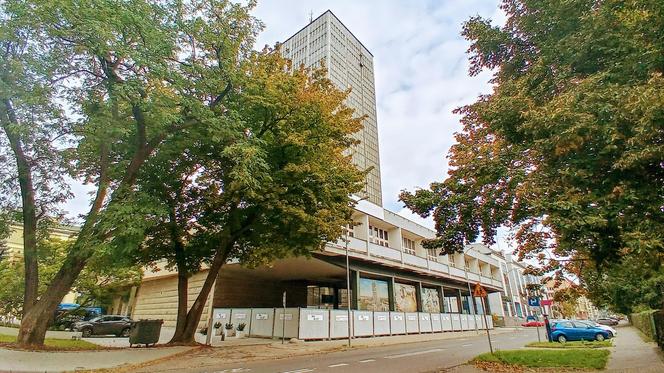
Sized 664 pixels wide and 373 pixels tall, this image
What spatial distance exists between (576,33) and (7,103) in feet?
56.8

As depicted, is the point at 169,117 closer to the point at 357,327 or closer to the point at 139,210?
the point at 139,210

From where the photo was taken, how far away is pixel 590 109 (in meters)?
7.96

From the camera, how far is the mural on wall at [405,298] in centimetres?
3157

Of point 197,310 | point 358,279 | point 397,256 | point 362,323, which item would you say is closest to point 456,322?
point 397,256

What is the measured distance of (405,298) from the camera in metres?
32.8

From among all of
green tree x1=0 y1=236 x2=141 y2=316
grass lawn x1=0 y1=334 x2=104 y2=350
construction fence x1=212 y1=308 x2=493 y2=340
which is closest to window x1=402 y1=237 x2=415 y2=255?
construction fence x1=212 y1=308 x2=493 y2=340

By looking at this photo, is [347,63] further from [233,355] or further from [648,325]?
[233,355]

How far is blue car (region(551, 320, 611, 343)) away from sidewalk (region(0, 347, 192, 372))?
22461 mm

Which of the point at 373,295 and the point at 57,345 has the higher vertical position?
the point at 373,295

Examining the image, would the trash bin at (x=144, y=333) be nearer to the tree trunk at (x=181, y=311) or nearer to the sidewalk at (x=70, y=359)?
the tree trunk at (x=181, y=311)

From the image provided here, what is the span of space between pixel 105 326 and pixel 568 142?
94.4ft

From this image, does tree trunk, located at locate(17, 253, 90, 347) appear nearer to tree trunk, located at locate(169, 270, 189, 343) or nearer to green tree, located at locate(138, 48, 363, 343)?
green tree, located at locate(138, 48, 363, 343)

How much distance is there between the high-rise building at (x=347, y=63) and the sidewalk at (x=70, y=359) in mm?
47918

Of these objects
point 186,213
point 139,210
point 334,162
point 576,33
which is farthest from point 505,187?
point 186,213
